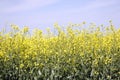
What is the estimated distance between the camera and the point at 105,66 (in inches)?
235

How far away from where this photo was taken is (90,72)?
6059 millimetres

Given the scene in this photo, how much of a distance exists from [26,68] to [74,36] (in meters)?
1.29

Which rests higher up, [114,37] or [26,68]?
[114,37]

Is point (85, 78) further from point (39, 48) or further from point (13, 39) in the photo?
point (13, 39)

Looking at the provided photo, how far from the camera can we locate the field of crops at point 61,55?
5.95 m

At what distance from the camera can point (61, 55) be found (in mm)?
6070

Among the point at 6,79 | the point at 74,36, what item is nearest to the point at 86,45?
the point at 74,36

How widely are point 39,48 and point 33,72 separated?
528mm

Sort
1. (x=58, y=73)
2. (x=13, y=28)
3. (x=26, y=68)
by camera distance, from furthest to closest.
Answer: (x=13, y=28), (x=26, y=68), (x=58, y=73)

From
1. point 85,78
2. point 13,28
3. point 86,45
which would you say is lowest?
point 85,78

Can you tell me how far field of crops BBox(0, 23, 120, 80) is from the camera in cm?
595

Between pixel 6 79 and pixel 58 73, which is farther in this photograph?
pixel 6 79

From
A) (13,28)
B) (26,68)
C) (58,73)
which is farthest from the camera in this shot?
(13,28)

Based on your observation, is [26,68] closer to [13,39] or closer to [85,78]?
[13,39]
